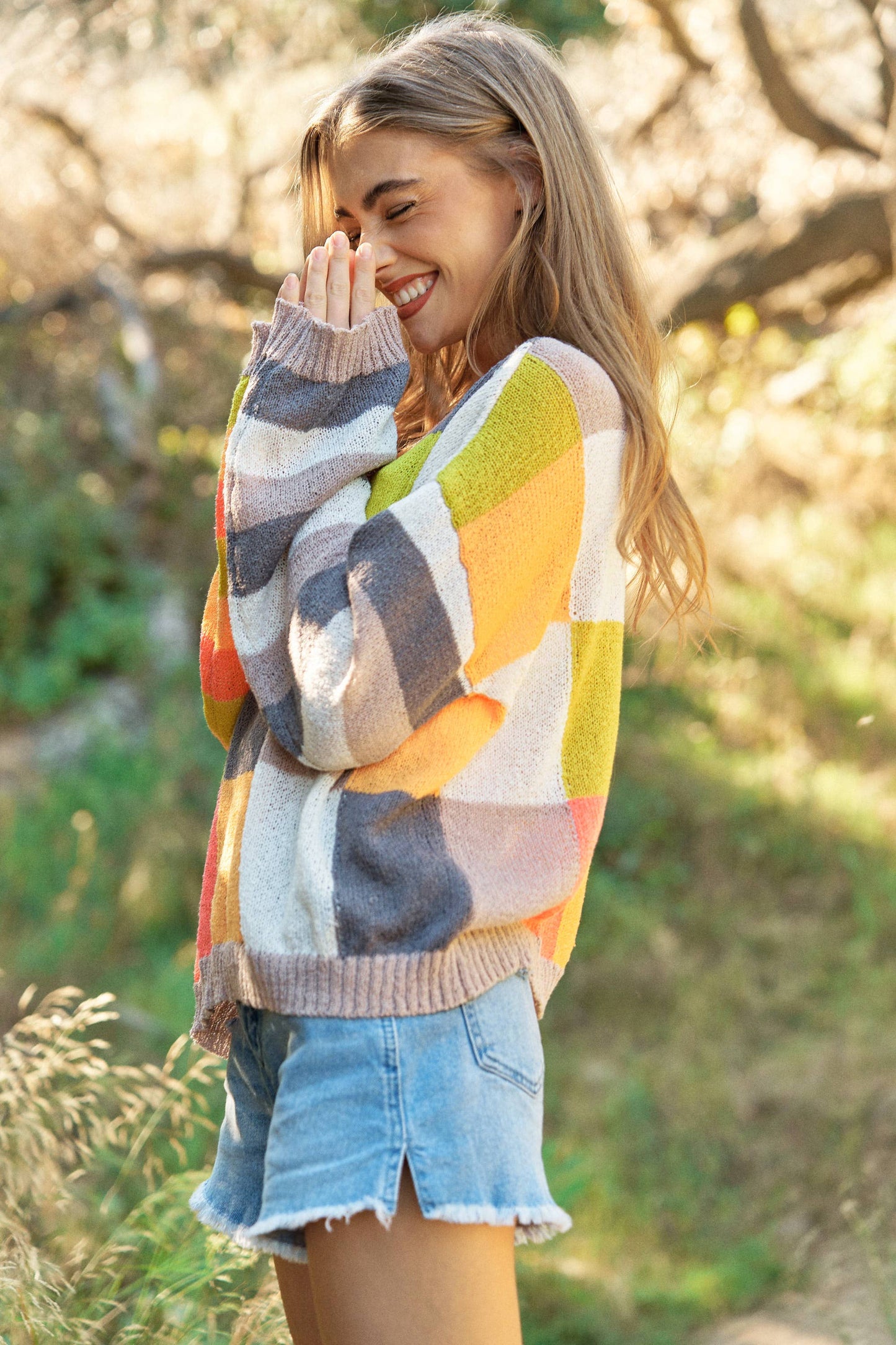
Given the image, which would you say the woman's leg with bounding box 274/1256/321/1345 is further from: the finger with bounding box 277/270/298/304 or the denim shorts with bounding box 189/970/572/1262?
the finger with bounding box 277/270/298/304

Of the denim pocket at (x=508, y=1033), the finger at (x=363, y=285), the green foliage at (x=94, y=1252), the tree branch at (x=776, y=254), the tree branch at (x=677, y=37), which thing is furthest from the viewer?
the tree branch at (x=677, y=37)

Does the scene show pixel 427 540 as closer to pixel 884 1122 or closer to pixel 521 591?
pixel 521 591

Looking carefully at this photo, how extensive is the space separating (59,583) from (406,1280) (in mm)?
5606

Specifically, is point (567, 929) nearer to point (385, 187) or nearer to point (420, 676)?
point (420, 676)

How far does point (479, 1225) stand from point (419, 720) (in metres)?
0.48

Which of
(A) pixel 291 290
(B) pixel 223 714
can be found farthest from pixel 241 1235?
(A) pixel 291 290

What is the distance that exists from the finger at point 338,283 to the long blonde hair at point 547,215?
17cm

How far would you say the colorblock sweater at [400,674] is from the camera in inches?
50.8

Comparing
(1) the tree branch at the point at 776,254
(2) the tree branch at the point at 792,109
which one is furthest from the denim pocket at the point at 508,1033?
(2) the tree branch at the point at 792,109

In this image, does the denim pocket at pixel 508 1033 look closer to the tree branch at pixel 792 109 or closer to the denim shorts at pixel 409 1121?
the denim shorts at pixel 409 1121

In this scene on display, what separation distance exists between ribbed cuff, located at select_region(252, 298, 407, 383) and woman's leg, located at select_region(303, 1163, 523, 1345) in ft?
2.74

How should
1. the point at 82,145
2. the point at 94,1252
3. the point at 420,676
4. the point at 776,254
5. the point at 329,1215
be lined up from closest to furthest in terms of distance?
the point at 329,1215 < the point at 420,676 < the point at 94,1252 < the point at 776,254 < the point at 82,145

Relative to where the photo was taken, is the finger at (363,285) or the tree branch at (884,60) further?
the tree branch at (884,60)

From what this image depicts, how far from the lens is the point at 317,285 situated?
1.53 meters
